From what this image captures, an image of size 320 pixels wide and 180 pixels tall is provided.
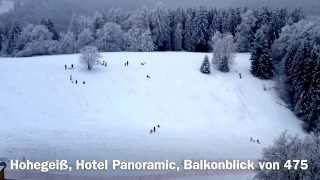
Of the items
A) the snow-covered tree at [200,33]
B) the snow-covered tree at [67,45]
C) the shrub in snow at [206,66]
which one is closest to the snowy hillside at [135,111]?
the shrub in snow at [206,66]

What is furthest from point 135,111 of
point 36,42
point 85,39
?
point 36,42

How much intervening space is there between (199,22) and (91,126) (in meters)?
34.4

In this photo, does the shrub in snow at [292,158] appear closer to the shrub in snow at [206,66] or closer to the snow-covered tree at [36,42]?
the shrub in snow at [206,66]

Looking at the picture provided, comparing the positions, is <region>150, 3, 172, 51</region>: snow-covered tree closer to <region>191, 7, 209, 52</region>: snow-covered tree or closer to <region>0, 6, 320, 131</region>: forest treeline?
<region>0, 6, 320, 131</region>: forest treeline

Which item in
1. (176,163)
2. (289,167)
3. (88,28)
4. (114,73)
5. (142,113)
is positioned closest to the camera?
(289,167)

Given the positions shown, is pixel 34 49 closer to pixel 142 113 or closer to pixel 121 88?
pixel 121 88

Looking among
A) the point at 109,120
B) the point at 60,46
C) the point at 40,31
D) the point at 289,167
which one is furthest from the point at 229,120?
the point at 40,31

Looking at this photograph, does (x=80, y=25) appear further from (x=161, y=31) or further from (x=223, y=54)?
(x=223, y=54)

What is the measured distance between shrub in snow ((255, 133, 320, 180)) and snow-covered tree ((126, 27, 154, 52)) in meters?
45.5

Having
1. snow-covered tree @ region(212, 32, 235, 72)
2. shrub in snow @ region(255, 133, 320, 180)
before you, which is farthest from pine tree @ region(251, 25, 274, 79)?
shrub in snow @ region(255, 133, 320, 180)

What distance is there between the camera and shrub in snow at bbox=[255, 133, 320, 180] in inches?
1222

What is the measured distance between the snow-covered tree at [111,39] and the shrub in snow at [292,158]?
48.9 meters

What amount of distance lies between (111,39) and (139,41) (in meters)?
4.48

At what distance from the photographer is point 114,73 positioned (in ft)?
206
